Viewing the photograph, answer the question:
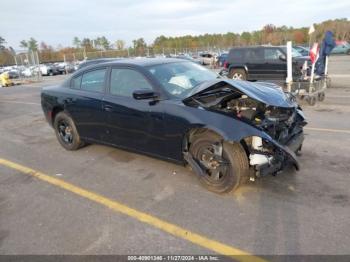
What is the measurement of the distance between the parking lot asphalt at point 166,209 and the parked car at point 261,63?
808 cm

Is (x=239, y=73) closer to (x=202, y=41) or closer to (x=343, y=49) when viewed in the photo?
(x=343, y=49)

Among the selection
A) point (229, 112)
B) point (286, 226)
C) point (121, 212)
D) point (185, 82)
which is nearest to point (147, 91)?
point (185, 82)

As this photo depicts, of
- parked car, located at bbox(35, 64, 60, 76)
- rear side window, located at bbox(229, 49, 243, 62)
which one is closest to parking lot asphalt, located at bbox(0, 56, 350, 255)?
rear side window, located at bbox(229, 49, 243, 62)

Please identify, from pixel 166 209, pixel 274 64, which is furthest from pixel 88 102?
pixel 274 64

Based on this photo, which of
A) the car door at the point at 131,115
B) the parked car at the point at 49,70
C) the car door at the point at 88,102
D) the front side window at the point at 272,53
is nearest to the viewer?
the car door at the point at 131,115

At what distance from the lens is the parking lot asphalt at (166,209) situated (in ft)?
9.81

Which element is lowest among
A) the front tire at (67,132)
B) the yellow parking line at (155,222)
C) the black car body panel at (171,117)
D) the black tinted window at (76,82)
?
the yellow parking line at (155,222)

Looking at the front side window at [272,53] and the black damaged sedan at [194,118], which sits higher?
the front side window at [272,53]

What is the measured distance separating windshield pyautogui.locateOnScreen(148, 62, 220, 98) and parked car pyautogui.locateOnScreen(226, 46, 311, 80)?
8.53 m

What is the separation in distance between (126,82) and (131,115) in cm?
55

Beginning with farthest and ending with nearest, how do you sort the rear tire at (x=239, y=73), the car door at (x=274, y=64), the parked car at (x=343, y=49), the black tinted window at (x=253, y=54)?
the parked car at (x=343, y=49), the rear tire at (x=239, y=73), the black tinted window at (x=253, y=54), the car door at (x=274, y=64)

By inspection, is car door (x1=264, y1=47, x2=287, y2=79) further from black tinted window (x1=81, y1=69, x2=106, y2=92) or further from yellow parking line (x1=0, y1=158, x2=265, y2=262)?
yellow parking line (x1=0, y1=158, x2=265, y2=262)

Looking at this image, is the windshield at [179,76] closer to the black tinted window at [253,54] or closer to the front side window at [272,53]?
the front side window at [272,53]

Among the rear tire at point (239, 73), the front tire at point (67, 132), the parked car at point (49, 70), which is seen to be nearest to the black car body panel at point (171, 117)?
the front tire at point (67, 132)
